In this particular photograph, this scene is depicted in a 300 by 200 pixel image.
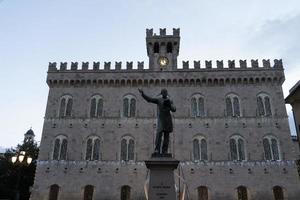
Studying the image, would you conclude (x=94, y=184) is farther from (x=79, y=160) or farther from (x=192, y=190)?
(x=192, y=190)

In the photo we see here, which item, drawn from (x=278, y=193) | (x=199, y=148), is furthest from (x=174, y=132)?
(x=278, y=193)

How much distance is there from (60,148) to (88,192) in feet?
17.1

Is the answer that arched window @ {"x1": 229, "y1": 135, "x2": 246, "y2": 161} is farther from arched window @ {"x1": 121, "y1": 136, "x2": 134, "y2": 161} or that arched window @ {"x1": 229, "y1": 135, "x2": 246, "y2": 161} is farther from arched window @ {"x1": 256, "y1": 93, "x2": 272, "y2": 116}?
arched window @ {"x1": 121, "y1": 136, "x2": 134, "y2": 161}

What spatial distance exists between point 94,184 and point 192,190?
912 centimetres

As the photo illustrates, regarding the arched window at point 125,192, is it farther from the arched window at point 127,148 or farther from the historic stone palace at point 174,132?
the arched window at point 127,148

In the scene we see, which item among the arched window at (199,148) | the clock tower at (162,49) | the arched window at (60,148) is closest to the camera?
the arched window at (199,148)

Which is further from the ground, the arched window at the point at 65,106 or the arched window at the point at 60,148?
the arched window at the point at 65,106

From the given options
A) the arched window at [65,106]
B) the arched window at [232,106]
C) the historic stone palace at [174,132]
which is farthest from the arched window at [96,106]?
the arched window at [232,106]

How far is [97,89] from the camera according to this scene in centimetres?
3462

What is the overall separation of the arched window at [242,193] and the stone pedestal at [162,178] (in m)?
21.4

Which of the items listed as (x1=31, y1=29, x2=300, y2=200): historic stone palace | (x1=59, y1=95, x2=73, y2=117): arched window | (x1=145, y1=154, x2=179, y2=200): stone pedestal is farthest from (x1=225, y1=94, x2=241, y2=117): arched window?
(x1=145, y1=154, x2=179, y2=200): stone pedestal

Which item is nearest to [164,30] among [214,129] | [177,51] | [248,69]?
[177,51]

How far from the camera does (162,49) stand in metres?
36.1

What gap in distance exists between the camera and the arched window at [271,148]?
30891 mm
